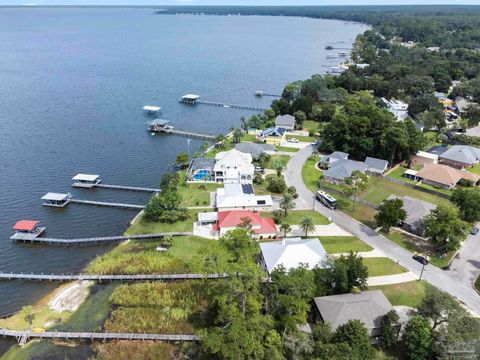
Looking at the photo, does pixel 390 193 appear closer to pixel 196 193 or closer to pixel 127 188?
pixel 196 193

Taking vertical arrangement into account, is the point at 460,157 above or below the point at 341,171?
above

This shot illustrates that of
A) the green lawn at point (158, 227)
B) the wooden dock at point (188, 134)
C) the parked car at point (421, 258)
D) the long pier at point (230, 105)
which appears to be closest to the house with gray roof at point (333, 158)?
the parked car at point (421, 258)

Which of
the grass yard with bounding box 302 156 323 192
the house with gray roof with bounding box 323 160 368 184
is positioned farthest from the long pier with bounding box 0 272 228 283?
the house with gray roof with bounding box 323 160 368 184

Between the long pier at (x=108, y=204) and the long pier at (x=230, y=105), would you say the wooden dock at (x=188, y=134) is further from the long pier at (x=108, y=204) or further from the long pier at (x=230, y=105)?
the long pier at (x=108, y=204)

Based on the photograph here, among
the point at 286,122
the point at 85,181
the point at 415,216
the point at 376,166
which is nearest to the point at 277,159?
the point at 376,166

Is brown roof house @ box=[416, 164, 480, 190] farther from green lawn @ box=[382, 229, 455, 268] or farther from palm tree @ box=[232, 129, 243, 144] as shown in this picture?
palm tree @ box=[232, 129, 243, 144]

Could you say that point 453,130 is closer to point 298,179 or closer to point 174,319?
point 298,179

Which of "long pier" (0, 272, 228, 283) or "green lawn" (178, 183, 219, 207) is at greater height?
"green lawn" (178, 183, 219, 207)

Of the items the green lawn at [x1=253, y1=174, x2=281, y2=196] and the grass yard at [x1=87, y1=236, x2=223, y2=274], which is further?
the green lawn at [x1=253, y1=174, x2=281, y2=196]
